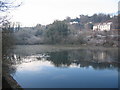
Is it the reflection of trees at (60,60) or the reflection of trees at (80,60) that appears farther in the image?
the reflection of trees at (60,60)

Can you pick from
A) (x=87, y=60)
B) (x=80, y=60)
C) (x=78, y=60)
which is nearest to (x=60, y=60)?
(x=78, y=60)

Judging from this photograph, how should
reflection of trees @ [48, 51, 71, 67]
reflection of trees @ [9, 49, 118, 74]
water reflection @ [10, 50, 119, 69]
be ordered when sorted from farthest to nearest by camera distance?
1. reflection of trees @ [48, 51, 71, 67]
2. water reflection @ [10, 50, 119, 69]
3. reflection of trees @ [9, 49, 118, 74]

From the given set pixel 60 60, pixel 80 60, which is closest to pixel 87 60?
pixel 80 60

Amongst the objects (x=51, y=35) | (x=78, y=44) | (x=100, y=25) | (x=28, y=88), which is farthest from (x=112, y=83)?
(x=100, y=25)

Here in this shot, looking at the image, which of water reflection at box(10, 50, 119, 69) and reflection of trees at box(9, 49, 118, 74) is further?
water reflection at box(10, 50, 119, 69)

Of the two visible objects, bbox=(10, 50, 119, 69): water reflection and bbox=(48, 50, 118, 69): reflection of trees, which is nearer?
bbox=(48, 50, 118, 69): reflection of trees

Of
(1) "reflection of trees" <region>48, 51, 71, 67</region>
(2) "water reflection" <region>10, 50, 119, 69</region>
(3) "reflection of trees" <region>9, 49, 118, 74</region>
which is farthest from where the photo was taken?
(1) "reflection of trees" <region>48, 51, 71, 67</region>

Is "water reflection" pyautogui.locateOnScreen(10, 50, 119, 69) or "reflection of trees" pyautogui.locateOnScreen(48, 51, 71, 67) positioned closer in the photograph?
"water reflection" pyautogui.locateOnScreen(10, 50, 119, 69)

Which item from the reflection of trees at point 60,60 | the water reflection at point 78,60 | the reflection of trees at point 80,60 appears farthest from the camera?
the reflection of trees at point 60,60

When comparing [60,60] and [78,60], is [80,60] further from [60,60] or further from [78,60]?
[60,60]

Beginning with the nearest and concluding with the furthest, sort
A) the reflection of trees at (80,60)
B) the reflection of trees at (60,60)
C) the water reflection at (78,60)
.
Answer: the reflection of trees at (80,60)
the water reflection at (78,60)
the reflection of trees at (60,60)

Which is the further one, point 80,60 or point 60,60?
point 60,60

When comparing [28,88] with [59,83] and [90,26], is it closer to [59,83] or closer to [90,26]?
[59,83]

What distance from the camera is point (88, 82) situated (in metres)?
7.23
